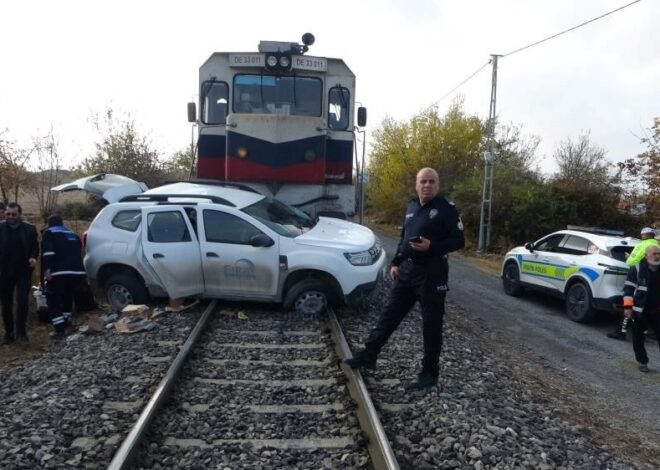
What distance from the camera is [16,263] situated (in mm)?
7332

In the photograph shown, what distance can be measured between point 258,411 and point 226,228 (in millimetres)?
3720

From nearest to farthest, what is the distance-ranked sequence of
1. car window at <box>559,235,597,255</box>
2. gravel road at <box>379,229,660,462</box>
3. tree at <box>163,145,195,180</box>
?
gravel road at <box>379,229,660,462</box>, car window at <box>559,235,597,255</box>, tree at <box>163,145,195,180</box>

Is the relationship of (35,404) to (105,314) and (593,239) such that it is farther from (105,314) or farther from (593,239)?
(593,239)

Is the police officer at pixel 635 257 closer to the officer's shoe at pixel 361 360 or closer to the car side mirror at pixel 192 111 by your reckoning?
the officer's shoe at pixel 361 360

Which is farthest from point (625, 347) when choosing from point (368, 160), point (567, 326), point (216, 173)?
point (368, 160)

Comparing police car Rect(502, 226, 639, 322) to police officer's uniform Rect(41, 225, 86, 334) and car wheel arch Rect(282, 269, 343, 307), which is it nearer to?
car wheel arch Rect(282, 269, 343, 307)

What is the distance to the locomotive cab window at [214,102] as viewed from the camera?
10.7 m

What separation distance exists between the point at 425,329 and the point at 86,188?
7256mm

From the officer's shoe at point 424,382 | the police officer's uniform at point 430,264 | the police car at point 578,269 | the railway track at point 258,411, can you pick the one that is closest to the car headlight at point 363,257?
the railway track at point 258,411

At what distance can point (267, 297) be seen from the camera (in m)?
7.83

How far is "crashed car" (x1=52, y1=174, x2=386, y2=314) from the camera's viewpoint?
768cm

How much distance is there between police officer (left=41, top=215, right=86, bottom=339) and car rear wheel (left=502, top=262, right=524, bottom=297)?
27.7 feet

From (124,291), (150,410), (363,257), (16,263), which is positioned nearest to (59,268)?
(16,263)

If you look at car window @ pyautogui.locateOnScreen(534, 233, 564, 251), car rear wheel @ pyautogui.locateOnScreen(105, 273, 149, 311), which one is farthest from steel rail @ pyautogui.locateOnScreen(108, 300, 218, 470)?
car window @ pyautogui.locateOnScreen(534, 233, 564, 251)
